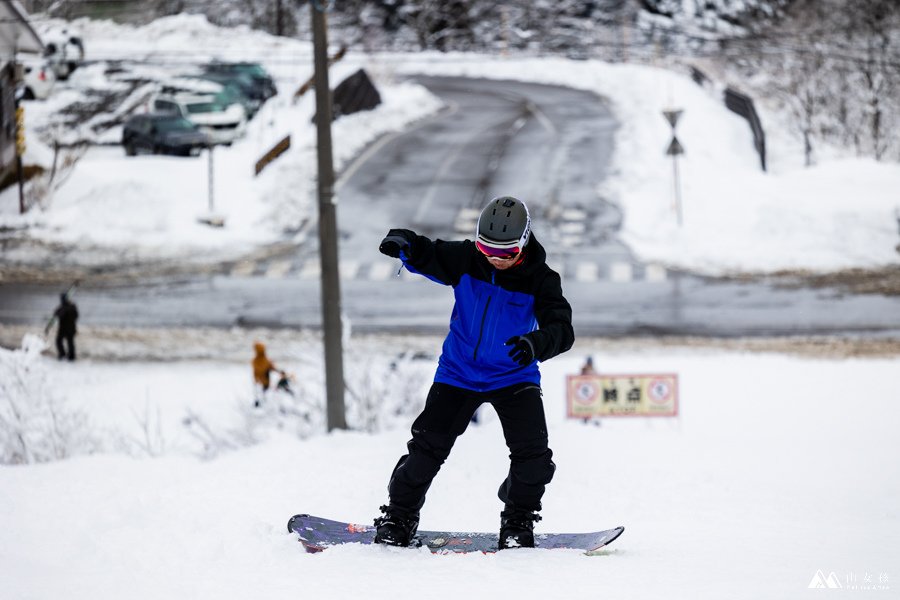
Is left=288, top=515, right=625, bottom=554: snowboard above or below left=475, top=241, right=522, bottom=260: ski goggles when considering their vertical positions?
below

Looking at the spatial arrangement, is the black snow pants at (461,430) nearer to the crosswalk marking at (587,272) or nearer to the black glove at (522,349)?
the black glove at (522,349)

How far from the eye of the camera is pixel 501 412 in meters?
5.29

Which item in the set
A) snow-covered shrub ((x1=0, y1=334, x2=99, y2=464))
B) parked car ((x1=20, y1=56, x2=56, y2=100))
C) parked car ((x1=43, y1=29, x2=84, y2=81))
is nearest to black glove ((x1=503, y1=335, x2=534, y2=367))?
snow-covered shrub ((x1=0, y1=334, x2=99, y2=464))

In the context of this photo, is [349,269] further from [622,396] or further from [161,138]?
[622,396]

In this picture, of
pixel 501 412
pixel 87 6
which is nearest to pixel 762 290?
pixel 501 412

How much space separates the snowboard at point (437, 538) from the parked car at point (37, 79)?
28141mm

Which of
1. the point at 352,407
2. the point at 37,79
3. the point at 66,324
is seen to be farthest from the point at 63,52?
the point at 352,407

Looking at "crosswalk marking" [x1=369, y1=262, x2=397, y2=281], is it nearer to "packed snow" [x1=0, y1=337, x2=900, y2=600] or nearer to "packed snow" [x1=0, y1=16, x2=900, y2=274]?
"packed snow" [x1=0, y1=16, x2=900, y2=274]

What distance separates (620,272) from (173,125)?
13.2 m

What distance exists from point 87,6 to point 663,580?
35081 millimetres

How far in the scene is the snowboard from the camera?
540 centimetres

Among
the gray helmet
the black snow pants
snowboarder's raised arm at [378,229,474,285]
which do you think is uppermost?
the gray helmet

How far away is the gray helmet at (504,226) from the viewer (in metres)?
4.97

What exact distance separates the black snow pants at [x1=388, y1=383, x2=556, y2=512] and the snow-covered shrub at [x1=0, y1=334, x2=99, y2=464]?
578cm
